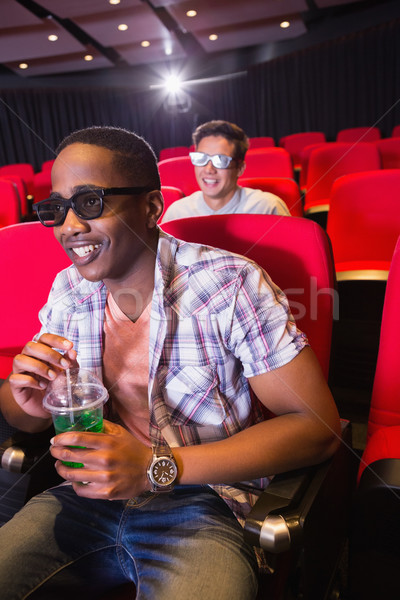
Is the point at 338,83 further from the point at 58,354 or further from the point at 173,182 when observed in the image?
the point at 58,354

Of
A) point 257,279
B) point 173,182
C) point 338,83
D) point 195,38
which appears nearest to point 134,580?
point 257,279

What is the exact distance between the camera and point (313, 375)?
1.03 meters

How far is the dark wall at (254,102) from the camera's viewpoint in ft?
25.9

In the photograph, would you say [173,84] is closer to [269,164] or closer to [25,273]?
[269,164]

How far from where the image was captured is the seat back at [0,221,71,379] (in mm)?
1694

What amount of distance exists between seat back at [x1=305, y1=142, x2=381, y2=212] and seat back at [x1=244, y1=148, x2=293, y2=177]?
213 millimetres

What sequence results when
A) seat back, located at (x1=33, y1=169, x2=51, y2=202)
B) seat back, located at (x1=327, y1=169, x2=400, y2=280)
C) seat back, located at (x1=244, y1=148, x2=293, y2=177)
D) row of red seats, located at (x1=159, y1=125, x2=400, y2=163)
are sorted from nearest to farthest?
seat back, located at (x1=327, y1=169, x2=400, y2=280) → seat back, located at (x1=244, y1=148, x2=293, y2=177) → seat back, located at (x1=33, y1=169, x2=51, y2=202) → row of red seats, located at (x1=159, y1=125, x2=400, y2=163)

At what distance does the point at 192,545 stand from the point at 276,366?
398 mm

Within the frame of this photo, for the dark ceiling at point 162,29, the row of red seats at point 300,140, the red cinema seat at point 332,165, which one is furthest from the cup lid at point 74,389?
the dark ceiling at point 162,29

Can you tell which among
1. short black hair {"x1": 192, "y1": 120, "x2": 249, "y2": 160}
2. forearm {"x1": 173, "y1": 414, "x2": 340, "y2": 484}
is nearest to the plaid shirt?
forearm {"x1": 173, "y1": 414, "x2": 340, "y2": 484}

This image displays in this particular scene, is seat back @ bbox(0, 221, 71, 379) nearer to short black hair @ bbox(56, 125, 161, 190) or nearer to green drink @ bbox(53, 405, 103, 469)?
short black hair @ bbox(56, 125, 161, 190)

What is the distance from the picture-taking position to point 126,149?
1166mm

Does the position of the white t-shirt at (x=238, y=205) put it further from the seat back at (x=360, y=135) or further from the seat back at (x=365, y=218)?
the seat back at (x=360, y=135)

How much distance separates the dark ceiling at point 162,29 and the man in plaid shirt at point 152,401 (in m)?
6.66
